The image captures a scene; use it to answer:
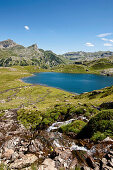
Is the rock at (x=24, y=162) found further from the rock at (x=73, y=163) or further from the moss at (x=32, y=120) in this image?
the moss at (x=32, y=120)

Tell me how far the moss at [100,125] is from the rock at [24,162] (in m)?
8.26

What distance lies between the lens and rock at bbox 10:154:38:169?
40.4ft

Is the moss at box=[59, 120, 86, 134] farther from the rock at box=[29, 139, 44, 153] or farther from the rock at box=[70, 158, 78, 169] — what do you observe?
the rock at box=[70, 158, 78, 169]

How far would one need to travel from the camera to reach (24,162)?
42.1 ft

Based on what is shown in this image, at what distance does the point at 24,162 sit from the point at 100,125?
11.8m

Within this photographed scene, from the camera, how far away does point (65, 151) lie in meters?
13.8

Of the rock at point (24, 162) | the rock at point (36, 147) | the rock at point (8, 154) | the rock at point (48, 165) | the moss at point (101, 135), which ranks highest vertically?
the moss at point (101, 135)

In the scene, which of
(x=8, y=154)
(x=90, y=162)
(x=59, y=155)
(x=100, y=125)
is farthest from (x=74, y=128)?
(x=8, y=154)

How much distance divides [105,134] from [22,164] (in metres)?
11.6

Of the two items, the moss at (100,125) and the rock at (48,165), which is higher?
the moss at (100,125)

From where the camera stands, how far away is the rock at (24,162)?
12.3m

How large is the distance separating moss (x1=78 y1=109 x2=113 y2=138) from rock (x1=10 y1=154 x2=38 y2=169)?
826cm

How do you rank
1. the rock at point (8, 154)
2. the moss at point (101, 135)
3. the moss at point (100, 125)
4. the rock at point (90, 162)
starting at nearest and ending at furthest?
the rock at point (90, 162)
the moss at point (101, 135)
the moss at point (100, 125)
the rock at point (8, 154)

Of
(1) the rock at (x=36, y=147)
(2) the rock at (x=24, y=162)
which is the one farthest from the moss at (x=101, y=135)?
(2) the rock at (x=24, y=162)
